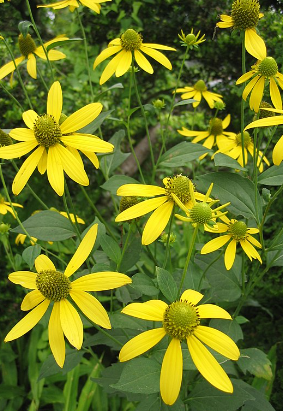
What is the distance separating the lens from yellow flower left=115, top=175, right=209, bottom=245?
967 mm

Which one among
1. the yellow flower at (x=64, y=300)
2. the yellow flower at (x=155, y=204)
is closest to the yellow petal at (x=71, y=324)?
the yellow flower at (x=64, y=300)

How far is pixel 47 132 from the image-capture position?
1.02 metres

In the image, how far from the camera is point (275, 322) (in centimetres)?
190

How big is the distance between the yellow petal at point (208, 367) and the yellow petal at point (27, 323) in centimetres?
35

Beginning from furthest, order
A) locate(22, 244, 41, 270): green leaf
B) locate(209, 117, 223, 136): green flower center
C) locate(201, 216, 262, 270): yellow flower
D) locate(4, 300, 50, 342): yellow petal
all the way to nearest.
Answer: locate(209, 117, 223, 136): green flower center → locate(201, 216, 262, 270): yellow flower → locate(22, 244, 41, 270): green leaf → locate(4, 300, 50, 342): yellow petal

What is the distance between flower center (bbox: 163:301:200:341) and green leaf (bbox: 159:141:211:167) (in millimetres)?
491

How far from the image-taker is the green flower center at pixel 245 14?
1.14 metres

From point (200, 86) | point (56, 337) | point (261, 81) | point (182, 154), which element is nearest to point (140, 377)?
point (56, 337)

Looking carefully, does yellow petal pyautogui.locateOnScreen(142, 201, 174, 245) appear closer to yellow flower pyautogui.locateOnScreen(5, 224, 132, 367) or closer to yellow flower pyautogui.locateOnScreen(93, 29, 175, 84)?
yellow flower pyautogui.locateOnScreen(5, 224, 132, 367)

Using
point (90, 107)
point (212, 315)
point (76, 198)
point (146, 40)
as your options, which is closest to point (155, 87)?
point (146, 40)

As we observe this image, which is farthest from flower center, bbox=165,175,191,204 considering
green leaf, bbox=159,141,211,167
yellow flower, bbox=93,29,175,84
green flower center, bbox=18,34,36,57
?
green flower center, bbox=18,34,36,57

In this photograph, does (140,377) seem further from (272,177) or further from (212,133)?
(212,133)

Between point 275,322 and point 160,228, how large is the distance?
1189mm

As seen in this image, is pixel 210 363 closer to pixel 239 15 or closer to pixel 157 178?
pixel 239 15
